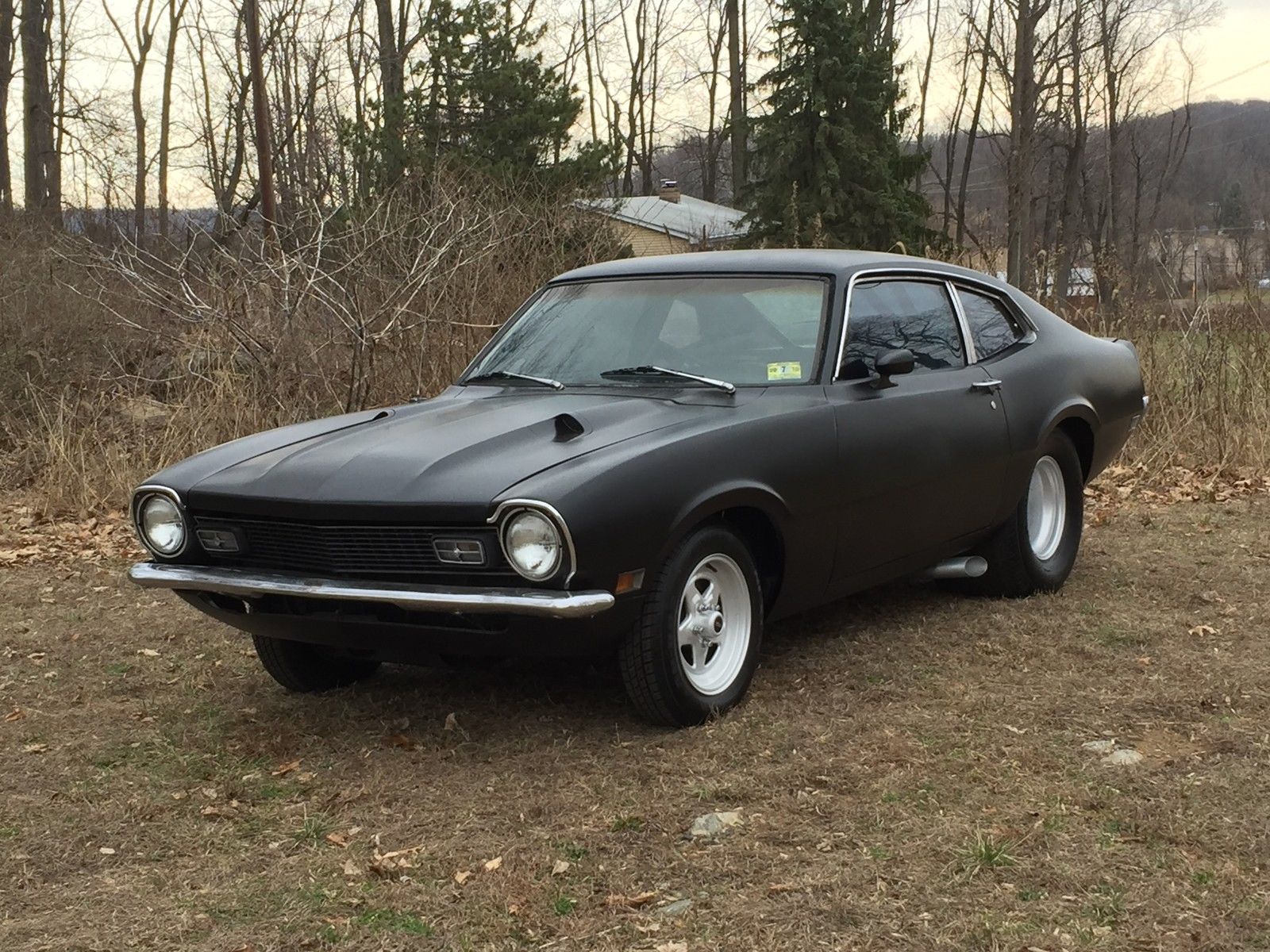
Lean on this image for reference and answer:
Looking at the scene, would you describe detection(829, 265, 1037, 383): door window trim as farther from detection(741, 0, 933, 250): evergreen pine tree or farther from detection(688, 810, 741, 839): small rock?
detection(741, 0, 933, 250): evergreen pine tree

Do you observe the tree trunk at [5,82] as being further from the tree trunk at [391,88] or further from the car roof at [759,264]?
the car roof at [759,264]

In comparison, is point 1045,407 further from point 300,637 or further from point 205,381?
point 205,381

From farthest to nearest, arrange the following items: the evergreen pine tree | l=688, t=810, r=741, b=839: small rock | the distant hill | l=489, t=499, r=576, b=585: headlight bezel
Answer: the distant hill → the evergreen pine tree → l=489, t=499, r=576, b=585: headlight bezel → l=688, t=810, r=741, b=839: small rock

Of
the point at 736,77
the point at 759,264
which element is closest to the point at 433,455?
the point at 759,264

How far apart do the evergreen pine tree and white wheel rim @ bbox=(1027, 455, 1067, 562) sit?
25.5m

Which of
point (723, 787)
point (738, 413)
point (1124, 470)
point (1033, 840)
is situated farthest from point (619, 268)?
point (1124, 470)

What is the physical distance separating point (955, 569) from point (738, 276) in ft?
5.13

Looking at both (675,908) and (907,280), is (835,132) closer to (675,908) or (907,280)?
(907,280)

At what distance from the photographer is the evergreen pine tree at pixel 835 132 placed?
3184 cm

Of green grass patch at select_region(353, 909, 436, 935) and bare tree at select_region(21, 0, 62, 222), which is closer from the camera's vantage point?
green grass patch at select_region(353, 909, 436, 935)

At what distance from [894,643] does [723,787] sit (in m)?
1.82

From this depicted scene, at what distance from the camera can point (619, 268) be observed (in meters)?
5.75

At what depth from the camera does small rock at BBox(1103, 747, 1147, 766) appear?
4090 millimetres

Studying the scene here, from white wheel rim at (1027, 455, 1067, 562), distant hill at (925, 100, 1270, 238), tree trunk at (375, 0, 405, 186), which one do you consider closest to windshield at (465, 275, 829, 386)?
white wheel rim at (1027, 455, 1067, 562)
